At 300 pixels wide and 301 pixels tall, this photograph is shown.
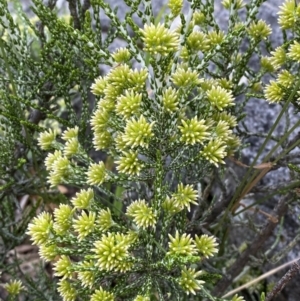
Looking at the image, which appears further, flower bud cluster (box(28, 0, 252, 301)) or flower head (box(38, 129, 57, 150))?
flower head (box(38, 129, 57, 150))

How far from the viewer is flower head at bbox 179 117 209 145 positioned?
1242 millimetres

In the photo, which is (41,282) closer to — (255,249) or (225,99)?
(255,249)

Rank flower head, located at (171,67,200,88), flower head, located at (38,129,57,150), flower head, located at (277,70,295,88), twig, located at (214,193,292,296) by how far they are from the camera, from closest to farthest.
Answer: flower head, located at (171,67,200,88) < flower head, located at (277,70,295,88) < flower head, located at (38,129,57,150) < twig, located at (214,193,292,296)

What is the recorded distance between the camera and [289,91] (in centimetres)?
139

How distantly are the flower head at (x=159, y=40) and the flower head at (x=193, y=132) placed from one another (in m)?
0.19

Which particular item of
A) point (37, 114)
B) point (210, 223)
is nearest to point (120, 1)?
point (37, 114)

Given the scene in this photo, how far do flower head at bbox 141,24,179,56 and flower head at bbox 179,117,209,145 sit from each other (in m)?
0.19

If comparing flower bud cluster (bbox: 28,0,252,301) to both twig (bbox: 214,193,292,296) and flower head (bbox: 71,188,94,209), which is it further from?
twig (bbox: 214,193,292,296)

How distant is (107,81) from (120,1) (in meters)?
2.17

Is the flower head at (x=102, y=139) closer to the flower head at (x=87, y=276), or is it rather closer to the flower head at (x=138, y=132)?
the flower head at (x=138, y=132)

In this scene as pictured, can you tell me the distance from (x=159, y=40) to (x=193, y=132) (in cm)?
25

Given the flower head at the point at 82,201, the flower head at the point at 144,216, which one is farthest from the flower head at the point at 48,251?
the flower head at the point at 144,216

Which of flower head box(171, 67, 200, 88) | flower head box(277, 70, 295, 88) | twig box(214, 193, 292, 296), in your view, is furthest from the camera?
twig box(214, 193, 292, 296)

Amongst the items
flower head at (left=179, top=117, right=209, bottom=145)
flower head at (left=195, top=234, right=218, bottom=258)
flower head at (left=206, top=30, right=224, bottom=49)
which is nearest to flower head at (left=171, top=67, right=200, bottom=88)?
flower head at (left=179, top=117, right=209, bottom=145)
